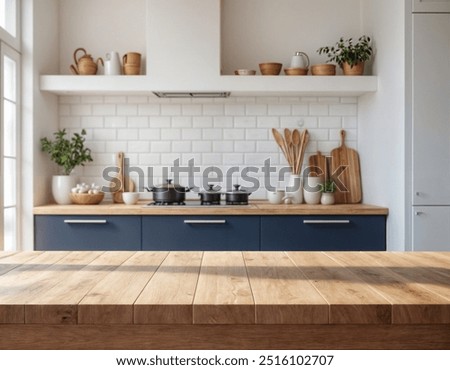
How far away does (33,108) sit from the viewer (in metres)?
4.44

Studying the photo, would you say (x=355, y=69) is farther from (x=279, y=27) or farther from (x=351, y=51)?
(x=279, y=27)

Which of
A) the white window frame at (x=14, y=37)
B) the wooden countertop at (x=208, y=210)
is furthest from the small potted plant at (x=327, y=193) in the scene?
the white window frame at (x=14, y=37)

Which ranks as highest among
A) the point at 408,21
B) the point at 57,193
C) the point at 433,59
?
the point at 408,21

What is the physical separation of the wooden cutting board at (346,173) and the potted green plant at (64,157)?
86.0 inches

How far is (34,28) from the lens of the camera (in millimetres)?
4426

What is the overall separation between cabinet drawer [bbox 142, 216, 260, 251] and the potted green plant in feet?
2.86

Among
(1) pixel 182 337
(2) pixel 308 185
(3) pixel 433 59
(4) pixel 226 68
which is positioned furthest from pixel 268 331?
(4) pixel 226 68

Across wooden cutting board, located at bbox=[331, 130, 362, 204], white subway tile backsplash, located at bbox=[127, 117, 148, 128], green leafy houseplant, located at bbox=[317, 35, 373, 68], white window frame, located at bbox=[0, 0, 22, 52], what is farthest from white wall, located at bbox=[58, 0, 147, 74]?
wooden cutting board, located at bbox=[331, 130, 362, 204]

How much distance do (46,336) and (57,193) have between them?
3.43 meters

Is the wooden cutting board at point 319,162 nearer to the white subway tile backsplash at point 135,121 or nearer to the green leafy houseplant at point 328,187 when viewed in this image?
the green leafy houseplant at point 328,187

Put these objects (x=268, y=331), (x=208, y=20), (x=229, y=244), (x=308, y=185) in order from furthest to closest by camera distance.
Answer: (x=308, y=185) → (x=208, y=20) → (x=229, y=244) → (x=268, y=331)

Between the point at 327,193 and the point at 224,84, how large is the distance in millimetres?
1273

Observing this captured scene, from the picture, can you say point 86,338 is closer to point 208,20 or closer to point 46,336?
point 46,336

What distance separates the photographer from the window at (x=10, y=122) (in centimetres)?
413
